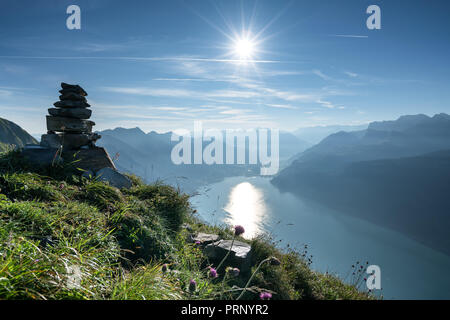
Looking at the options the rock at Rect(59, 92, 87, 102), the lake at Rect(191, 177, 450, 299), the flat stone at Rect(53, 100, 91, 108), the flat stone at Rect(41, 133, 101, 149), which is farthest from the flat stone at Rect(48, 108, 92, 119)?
the lake at Rect(191, 177, 450, 299)

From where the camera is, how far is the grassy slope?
2674mm

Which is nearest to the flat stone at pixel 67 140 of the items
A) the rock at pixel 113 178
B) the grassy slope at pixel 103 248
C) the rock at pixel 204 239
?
the grassy slope at pixel 103 248

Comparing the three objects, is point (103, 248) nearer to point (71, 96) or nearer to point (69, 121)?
point (69, 121)

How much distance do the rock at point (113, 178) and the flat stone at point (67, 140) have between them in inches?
88.8

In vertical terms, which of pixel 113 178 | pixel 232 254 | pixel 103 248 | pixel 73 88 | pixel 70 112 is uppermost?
pixel 73 88

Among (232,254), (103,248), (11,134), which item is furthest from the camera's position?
(11,134)

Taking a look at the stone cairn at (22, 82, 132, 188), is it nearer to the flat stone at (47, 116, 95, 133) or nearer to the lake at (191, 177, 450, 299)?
the flat stone at (47, 116, 95, 133)

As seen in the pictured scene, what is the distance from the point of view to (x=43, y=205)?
478 cm

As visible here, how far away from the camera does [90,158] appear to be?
9156mm

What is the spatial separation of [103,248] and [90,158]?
258 inches

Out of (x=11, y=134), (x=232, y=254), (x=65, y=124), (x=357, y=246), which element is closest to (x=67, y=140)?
(x=65, y=124)

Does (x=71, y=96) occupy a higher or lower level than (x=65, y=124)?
higher

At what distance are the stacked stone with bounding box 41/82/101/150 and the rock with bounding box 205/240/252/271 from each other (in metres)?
7.87

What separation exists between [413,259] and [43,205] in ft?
516
